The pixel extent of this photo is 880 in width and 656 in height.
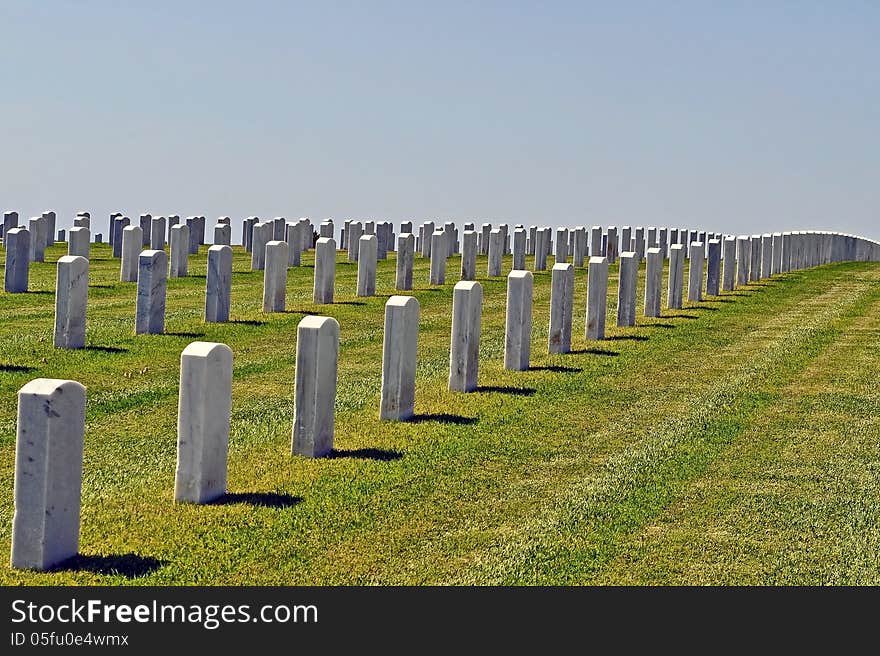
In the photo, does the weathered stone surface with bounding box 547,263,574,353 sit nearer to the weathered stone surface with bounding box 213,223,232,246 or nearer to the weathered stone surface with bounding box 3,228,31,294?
the weathered stone surface with bounding box 3,228,31,294

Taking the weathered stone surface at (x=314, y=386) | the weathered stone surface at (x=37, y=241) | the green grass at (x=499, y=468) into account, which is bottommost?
the green grass at (x=499, y=468)

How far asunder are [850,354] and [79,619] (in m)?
15.0

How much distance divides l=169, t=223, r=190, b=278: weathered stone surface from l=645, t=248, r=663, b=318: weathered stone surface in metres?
10.4

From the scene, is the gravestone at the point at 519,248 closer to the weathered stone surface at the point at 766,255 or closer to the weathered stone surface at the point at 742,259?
the weathered stone surface at the point at 766,255

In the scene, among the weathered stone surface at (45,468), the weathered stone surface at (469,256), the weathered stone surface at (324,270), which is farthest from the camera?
the weathered stone surface at (469,256)

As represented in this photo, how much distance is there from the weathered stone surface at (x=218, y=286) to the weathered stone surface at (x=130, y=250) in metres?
7.47

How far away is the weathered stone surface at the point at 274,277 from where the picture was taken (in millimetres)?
23406

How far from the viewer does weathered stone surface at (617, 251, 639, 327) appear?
22219 millimetres

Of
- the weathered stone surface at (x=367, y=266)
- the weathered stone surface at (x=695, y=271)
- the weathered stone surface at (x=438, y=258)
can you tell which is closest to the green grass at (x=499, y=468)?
the weathered stone surface at (x=367, y=266)

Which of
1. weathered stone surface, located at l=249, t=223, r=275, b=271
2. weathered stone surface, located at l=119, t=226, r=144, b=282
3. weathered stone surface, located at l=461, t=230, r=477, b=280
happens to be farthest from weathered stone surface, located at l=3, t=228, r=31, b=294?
weathered stone surface, located at l=461, t=230, r=477, b=280

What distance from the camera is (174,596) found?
25.5ft

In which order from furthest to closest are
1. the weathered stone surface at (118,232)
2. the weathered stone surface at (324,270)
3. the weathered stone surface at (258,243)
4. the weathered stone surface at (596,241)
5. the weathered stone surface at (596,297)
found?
the weathered stone surface at (596,241) < the weathered stone surface at (118,232) < the weathered stone surface at (258,243) < the weathered stone surface at (324,270) < the weathered stone surface at (596,297)

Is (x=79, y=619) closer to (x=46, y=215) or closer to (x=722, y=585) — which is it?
(x=722, y=585)

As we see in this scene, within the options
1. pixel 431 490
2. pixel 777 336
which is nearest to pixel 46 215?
pixel 777 336
